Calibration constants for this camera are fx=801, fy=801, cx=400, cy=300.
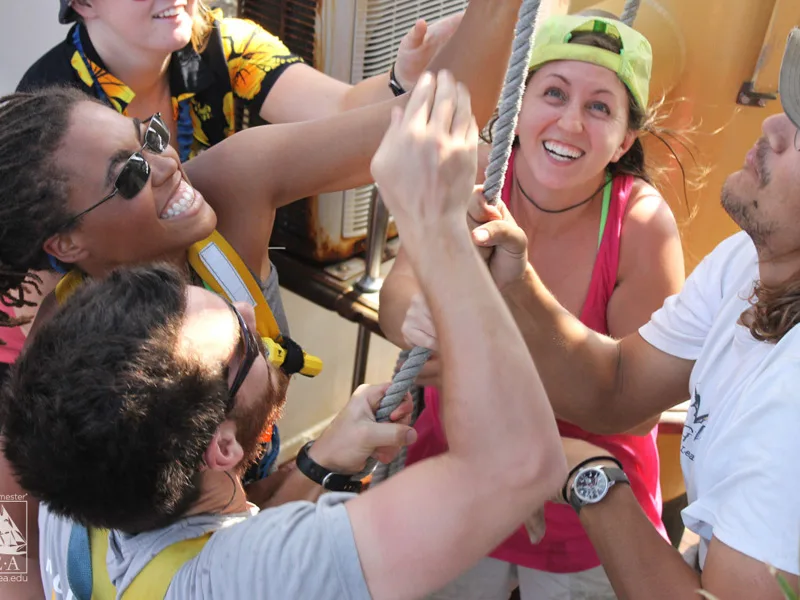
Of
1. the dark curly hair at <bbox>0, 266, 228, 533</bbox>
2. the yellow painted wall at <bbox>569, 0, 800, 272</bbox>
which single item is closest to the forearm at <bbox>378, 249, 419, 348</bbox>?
the dark curly hair at <bbox>0, 266, 228, 533</bbox>

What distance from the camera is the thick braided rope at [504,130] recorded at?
1077 millimetres

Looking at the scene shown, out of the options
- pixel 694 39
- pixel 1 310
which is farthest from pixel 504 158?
pixel 694 39

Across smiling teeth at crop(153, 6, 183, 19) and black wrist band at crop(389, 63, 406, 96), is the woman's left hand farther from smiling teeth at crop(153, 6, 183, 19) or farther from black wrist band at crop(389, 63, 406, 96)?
smiling teeth at crop(153, 6, 183, 19)

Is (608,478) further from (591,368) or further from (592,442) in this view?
(592,442)

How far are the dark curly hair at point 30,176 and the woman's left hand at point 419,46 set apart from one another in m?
0.75

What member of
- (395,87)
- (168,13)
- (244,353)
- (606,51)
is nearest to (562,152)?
(606,51)

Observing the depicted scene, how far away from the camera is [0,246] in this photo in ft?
4.55

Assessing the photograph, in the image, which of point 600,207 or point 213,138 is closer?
point 600,207

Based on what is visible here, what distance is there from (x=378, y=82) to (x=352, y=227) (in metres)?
0.65

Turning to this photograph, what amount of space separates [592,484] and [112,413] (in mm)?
747

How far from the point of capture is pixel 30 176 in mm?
1356

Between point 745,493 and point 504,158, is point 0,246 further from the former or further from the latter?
point 745,493

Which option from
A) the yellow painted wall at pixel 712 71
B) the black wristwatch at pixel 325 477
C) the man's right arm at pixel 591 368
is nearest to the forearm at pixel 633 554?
the man's right arm at pixel 591 368

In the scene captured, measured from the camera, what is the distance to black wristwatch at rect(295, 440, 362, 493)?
50.8 inches
